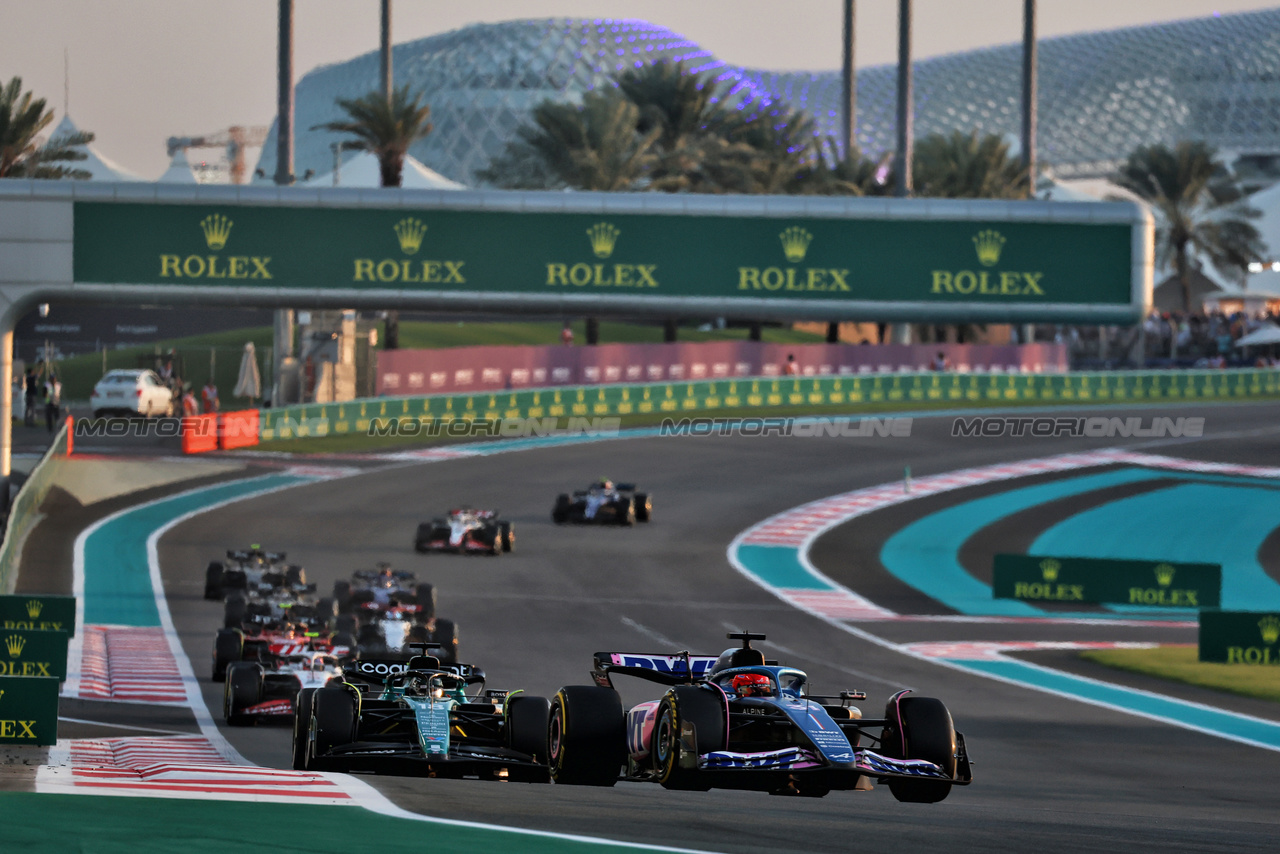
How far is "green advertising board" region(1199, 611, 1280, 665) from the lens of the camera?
24641 mm

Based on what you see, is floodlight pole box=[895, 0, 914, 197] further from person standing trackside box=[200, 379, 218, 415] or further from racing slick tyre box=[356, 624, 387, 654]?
racing slick tyre box=[356, 624, 387, 654]

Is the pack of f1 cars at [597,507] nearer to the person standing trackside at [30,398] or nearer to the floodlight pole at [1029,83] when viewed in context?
the person standing trackside at [30,398]

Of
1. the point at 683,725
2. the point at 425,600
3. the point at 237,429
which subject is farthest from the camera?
the point at 237,429

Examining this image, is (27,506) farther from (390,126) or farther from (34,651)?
(390,126)

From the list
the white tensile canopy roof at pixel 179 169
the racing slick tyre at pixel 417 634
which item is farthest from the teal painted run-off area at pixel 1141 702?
the white tensile canopy roof at pixel 179 169

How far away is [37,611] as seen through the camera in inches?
862

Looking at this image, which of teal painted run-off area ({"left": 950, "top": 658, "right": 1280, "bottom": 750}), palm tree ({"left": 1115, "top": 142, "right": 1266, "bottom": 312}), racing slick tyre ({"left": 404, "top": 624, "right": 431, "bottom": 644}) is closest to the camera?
teal painted run-off area ({"left": 950, "top": 658, "right": 1280, "bottom": 750})

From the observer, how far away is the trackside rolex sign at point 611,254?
97.4 feet

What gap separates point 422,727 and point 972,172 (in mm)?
63248

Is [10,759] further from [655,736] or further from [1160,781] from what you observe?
[1160,781]

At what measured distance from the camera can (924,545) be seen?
36.3m

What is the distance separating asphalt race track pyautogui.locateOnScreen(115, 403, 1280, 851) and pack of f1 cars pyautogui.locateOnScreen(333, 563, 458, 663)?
38.7 inches
